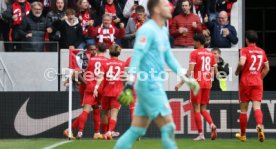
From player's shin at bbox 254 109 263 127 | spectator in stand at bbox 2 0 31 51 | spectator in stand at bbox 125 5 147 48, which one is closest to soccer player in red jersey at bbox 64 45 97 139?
spectator in stand at bbox 125 5 147 48

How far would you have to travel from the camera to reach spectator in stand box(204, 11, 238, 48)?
71.2 ft

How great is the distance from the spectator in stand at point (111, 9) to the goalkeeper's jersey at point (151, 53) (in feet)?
35.0

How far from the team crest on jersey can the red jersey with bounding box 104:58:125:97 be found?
1.61m

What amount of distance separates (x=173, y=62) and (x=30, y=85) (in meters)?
10.4

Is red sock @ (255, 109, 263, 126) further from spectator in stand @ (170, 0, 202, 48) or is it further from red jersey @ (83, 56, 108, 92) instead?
spectator in stand @ (170, 0, 202, 48)

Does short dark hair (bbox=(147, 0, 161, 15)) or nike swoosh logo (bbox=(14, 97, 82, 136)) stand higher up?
short dark hair (bbox=(147, 0, 161, 15))

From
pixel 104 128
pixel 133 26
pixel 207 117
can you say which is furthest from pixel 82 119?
pixel 133 26

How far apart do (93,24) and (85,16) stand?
12.4 inches

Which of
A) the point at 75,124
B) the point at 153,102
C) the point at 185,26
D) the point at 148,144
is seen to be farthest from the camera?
the point at 185,26

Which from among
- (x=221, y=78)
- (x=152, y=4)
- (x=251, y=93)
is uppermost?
(x=152, y=4)

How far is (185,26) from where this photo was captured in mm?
21594

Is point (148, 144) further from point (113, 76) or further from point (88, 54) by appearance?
point (88, 54)

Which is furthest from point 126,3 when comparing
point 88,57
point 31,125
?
point 31,125

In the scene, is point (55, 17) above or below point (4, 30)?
above
